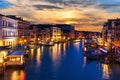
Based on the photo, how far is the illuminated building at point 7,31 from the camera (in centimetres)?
6114

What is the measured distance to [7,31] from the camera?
217 feet

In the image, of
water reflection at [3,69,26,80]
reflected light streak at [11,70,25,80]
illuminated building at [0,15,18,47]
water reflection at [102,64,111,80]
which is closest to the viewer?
water reflection at [3,69,26,80]

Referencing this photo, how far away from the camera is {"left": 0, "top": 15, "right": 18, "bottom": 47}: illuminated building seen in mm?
61138

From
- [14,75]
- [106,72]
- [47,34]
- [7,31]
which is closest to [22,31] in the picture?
[7,31]

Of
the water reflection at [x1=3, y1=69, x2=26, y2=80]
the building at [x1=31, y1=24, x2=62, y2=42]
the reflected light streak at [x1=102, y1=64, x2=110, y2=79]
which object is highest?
the building at [x1=31, y1=24, x2=62, y2=42]

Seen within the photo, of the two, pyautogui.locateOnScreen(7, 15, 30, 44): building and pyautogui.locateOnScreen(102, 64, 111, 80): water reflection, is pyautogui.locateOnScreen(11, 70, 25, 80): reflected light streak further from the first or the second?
pyautogui.locateOnScreen(7, 15, 30, 44): building

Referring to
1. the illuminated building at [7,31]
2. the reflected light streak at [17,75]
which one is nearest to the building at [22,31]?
the illuminated building at [7,31]

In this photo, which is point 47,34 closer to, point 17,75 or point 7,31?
point 7,31

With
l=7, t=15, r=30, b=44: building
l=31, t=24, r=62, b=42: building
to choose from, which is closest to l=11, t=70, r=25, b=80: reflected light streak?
l=7, t=15, r=30, b=44: building

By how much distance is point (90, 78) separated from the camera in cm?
4028

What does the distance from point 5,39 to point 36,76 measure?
992 inches

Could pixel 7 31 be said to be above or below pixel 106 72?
above

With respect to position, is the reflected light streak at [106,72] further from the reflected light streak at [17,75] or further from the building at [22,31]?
the building at [22,31]

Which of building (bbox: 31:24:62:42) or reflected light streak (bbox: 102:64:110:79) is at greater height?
building (bbox: 31:24:62:42)
